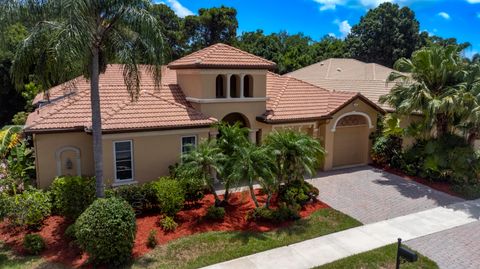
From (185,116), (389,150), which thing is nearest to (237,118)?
(185,116)

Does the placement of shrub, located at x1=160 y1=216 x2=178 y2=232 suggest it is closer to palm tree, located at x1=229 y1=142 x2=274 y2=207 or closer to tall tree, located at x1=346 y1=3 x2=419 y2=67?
palm tree, located at x1=229 y1=142 x2=274 y2=207

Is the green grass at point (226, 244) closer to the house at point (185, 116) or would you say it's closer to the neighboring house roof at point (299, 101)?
the house at point (185, 116)

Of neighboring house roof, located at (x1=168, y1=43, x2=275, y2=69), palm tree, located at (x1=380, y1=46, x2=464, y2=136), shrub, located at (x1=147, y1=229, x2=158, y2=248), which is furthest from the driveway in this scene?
shrub, located at (x1=147, y1=229, x2=158, y2=248)

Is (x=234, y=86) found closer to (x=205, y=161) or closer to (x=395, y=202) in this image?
(x=205, y=161)

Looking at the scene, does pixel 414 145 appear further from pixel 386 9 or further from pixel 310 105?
pixel 386 9

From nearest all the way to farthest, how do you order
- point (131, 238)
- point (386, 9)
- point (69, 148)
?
point (131, 238) → point (69, 148) → point (386, 9)

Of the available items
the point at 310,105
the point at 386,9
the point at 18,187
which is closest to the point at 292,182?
the point at 310,105
